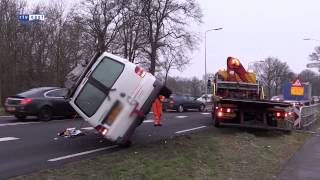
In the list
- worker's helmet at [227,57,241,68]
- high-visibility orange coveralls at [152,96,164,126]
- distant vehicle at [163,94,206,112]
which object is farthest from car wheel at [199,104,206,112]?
high-visibility orange coveralls at [152,96,164,126]

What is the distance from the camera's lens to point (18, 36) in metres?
44.0

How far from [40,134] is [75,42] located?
3357cm

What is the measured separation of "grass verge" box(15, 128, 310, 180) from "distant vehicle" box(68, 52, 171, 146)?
2.17 feet

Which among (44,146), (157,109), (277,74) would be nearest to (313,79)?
(277,74)

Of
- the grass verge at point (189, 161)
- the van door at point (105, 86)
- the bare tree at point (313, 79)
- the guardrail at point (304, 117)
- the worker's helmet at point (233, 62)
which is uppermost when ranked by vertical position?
the bare tree at point (313, 79)

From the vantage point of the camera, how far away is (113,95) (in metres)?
11.3

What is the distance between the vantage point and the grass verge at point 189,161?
866 centimetres

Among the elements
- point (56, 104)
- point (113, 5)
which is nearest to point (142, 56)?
point (113, 5)

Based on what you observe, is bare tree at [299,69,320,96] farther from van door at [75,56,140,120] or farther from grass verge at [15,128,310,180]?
van door at [75,56,140,120]

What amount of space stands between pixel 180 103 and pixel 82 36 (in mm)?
16058

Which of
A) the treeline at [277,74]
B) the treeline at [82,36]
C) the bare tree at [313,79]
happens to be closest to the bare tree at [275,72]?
the treeline at [277,74]

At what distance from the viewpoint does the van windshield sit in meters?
11.4

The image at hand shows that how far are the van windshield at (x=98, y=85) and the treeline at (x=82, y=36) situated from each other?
32.2 meters

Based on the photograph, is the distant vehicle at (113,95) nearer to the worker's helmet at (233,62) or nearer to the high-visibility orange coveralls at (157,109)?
the high-visibility orange coveralls at (157,109)
